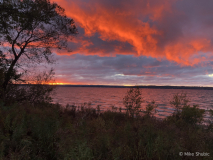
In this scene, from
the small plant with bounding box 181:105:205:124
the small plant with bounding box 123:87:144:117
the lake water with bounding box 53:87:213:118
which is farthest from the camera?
the lake water with bounding box 53:87:213:118

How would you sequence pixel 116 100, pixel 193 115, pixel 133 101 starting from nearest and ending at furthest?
pixel 193 115, pixel 133 101, pixel 116 100

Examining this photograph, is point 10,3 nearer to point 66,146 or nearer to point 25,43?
point 25,43

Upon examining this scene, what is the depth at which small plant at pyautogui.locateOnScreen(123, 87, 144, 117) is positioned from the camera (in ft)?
45.2

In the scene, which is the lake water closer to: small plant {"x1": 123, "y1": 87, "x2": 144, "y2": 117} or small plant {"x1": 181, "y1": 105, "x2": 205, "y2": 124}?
small plant {"x1": 123, "y1": 87, "x2": 144, "y2": 117}

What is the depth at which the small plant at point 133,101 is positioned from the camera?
45.2 feet

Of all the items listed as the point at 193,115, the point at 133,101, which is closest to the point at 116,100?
the point at 133,101

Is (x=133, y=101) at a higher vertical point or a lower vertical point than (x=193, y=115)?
higher

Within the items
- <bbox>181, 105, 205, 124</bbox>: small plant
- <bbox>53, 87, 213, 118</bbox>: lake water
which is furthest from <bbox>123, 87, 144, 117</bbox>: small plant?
<bbox>181, 105, 205, 124</bbox>: small plant

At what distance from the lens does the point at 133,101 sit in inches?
552

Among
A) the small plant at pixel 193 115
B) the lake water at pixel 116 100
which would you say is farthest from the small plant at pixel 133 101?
the small plant at pixel 193 115

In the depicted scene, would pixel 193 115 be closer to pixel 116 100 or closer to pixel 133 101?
pixel 133 101

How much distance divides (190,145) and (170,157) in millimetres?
1373

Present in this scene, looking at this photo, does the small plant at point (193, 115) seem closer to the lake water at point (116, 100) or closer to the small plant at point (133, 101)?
the lake water at point (116, 100)

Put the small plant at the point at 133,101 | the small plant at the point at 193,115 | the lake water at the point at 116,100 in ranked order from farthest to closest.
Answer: the lake water at the point at 116,100
the small plant at the point at 133,101
the small plant at the point at 193,115
